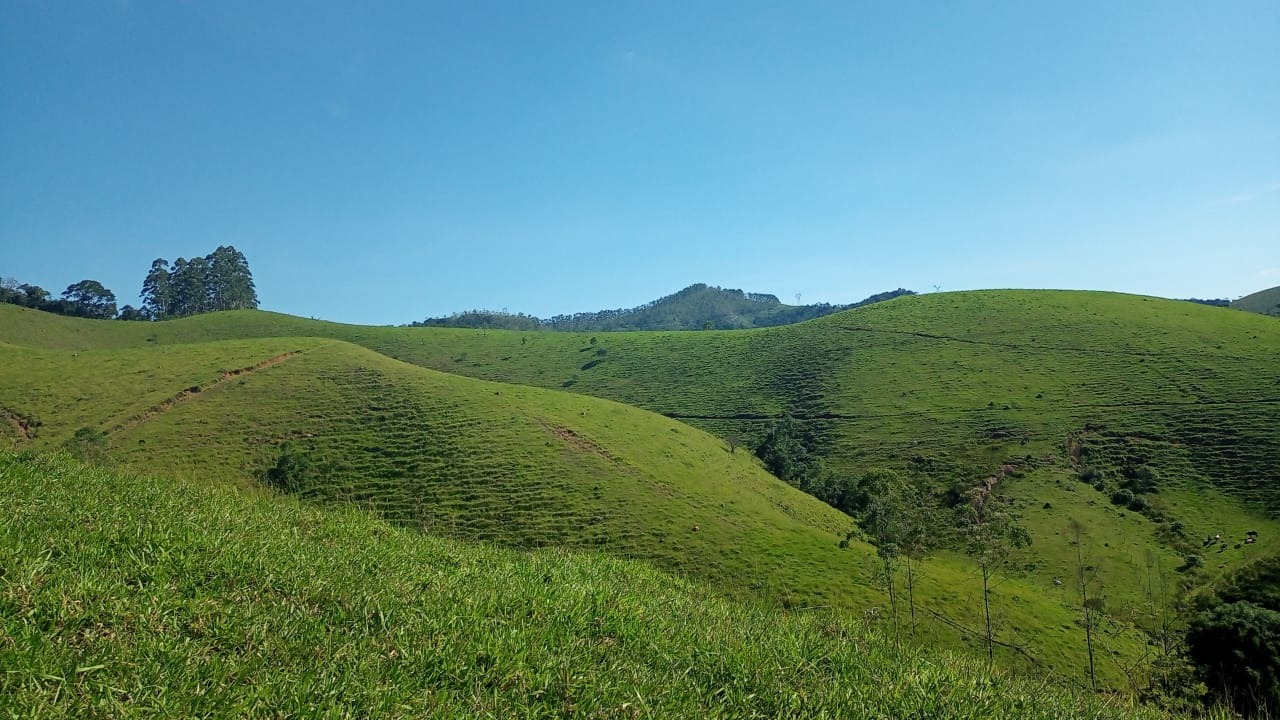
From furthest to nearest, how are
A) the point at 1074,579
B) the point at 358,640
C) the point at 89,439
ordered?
1. the point at 1074,579
2. the point at 89,439
3. the point at 358,640

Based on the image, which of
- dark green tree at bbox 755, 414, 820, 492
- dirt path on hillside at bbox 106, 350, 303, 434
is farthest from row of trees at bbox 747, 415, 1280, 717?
dirt path on hillside at bbox 106, 350, 303, 434

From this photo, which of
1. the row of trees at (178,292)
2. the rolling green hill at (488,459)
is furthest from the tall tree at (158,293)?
the rolling green hill at (488,459)

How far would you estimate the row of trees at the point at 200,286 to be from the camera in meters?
149

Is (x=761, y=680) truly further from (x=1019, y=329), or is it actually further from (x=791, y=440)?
(x=1019, y=329)

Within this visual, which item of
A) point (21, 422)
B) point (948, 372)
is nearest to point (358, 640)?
point (21, 422)

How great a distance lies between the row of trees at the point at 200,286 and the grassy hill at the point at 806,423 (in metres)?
43.1

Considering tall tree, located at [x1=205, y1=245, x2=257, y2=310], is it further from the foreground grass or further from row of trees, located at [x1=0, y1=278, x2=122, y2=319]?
the foreground grass

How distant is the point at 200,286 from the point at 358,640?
186599mm

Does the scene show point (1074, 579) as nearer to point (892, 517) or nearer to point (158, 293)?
point (892, 517)

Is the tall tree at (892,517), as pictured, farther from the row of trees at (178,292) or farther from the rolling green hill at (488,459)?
the row of trees at (178,292)

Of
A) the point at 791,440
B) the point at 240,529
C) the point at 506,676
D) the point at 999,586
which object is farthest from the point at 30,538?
the point at 791,440

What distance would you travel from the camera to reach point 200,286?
510 ft

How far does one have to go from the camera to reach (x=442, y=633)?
5492 mm

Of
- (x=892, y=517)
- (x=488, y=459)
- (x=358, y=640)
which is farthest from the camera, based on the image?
(x=892, y=517)
